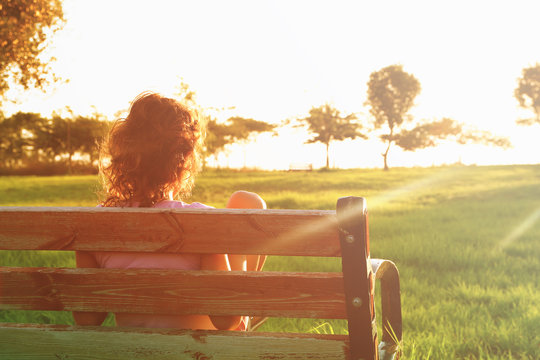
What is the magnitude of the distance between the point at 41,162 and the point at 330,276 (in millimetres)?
49199

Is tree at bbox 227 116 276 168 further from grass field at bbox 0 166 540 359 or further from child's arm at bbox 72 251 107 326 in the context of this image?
child's arm at bbox 72 251 107 326

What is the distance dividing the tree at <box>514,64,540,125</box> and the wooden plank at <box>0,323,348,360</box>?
186ft

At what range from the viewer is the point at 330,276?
6.36 feet

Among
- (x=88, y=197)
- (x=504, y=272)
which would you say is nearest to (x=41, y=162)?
(x=88, y=197)

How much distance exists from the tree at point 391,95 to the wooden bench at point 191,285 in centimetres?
5302

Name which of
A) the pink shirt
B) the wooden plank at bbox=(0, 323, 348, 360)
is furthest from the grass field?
the wooden plank at bbox=(0, 323, 348, 360)

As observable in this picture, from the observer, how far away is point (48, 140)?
175 ft

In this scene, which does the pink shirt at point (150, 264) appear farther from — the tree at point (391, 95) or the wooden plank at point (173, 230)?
the tree at point (391, 95)

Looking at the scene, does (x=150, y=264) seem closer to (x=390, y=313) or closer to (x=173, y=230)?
(x=173, y=230)

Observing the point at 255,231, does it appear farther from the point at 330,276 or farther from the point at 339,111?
the point at 339,111

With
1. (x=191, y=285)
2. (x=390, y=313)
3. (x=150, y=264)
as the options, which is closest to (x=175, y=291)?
(x=191, y=285)

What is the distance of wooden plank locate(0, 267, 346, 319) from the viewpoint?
77.3 inches

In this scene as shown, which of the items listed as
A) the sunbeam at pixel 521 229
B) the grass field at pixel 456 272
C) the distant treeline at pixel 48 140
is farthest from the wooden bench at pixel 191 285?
the distant treeline at pixel 48 140

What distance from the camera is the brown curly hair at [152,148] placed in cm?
250
